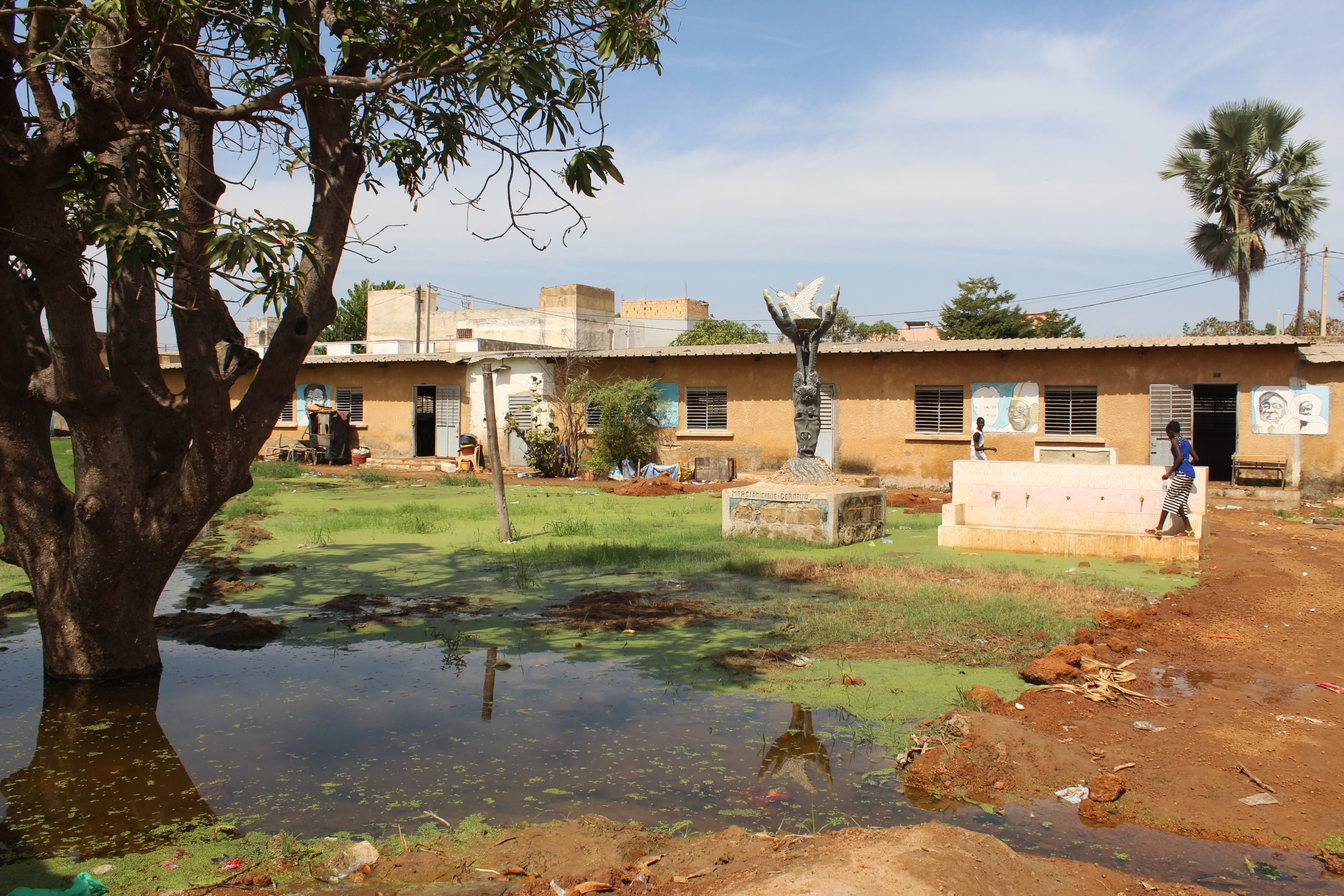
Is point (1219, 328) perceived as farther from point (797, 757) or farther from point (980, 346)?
point (797, 757)

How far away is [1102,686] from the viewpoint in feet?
18.7

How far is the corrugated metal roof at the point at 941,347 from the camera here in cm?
1716

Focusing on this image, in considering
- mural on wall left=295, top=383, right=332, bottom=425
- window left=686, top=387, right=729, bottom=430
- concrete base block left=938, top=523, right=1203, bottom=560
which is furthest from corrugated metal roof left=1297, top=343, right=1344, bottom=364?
mural on wall left=295, top=383, right=332, bottom=425

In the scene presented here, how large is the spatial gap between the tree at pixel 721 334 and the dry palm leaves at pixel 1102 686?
32628 mm

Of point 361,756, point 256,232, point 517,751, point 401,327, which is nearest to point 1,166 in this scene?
point 256,232

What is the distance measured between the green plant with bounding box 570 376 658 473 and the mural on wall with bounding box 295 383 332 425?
8709 millimetres

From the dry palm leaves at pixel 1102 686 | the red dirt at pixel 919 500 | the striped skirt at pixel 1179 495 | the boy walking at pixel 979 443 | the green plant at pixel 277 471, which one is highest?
the boy walking at pixel 979 443

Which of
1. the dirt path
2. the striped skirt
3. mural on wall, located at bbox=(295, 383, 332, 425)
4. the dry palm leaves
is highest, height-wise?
mural on wall, located at bbox=(295, 383, 332, 425)

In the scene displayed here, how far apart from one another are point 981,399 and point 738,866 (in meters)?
17.6

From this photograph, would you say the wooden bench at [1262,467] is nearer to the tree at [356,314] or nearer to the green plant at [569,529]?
the green plant at [569,529]

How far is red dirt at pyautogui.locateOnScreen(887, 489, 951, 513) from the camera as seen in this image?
16.4 m

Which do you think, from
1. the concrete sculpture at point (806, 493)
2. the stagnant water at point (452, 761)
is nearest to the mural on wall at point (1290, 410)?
the concrete sculpture at point (806, 493)

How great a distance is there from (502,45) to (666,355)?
16.1m

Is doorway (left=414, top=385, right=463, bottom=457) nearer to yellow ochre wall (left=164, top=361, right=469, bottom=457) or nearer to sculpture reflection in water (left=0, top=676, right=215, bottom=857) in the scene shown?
yellow ochre wall (left=164, top=361, right=469, bottom=457)
